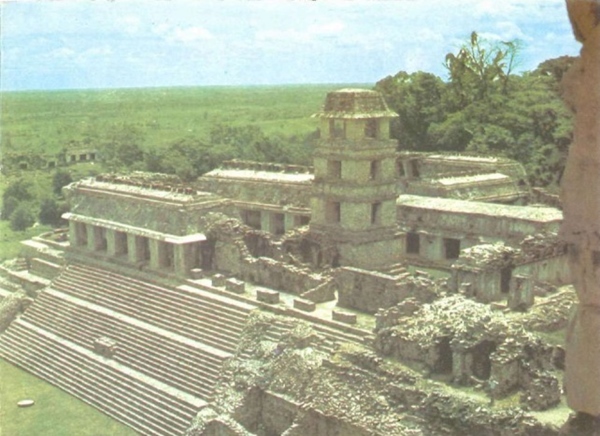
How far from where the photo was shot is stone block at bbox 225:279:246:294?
2380cm

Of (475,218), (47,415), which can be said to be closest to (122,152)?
(475,218)

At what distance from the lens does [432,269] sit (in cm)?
2952

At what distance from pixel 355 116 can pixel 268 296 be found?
6.89 metres

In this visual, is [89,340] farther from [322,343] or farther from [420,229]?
[420,229]

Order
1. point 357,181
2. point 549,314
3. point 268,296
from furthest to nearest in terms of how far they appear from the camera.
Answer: point 357,181 → point 268,296 → point 549,314

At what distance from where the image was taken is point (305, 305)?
21.8m

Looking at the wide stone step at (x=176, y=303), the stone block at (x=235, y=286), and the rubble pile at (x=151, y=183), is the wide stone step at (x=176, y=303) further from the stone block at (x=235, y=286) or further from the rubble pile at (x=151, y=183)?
the rubble pile at (x=151, y=183)

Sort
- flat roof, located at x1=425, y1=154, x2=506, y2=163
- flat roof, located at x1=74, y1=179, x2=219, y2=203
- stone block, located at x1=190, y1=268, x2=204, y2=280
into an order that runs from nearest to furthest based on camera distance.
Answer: stone block, located at x1=190, y1=268, x2=204, y2=280 < flat roof, located at x1=74, y1=179, x2=219, y2=203 < flat roof, located at x1=425, y1=154, x2=506, y2=163

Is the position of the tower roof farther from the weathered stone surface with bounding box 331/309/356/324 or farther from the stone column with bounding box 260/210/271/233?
the weathered stone surface with bounding box 331/309/356/324

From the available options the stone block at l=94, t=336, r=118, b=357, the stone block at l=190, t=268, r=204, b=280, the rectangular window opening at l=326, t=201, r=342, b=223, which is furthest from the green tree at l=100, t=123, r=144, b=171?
the stone block at l=94, t=336, r=118, b=357

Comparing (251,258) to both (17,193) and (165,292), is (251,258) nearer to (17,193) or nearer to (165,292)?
(165,292)

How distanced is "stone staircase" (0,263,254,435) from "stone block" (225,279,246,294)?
47cm

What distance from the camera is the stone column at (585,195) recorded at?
15.2 ft

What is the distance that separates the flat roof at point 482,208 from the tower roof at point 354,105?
507 centimetres
